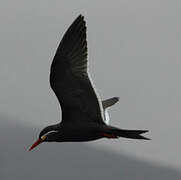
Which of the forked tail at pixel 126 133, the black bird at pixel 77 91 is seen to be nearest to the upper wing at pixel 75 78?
the black bird at pixel 77 91

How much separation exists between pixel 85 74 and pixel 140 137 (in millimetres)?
1729

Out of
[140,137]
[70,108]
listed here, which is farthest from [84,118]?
[140,137]

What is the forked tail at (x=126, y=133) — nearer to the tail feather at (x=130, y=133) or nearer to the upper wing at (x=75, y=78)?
the tail feather at (x=130, y=133)

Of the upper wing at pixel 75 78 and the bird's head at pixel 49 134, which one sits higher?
the upper wing at pixel 75 78

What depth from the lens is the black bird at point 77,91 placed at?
15.0m

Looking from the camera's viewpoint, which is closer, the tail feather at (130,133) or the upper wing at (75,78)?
the tail feather at (130,133)

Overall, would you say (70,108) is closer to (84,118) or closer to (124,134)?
(84,118)

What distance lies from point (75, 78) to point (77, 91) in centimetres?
27

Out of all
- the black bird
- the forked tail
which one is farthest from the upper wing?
the forked tail

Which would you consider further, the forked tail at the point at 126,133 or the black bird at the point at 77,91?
the black bird at the point at 77,91

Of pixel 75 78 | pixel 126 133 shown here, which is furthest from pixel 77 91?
pixel 126 133

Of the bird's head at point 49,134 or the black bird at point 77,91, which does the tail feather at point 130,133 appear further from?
the bird's head at point 49,134

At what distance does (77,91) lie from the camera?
1502 cm

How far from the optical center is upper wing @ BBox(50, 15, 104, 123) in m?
15.0
